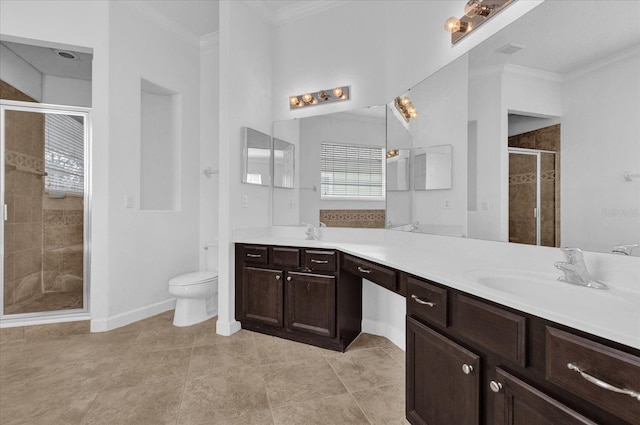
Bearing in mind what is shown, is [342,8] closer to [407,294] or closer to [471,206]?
[471,206]

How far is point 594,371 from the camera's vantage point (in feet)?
2.46

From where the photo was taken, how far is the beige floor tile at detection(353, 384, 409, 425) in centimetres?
162

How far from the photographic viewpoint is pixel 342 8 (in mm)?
2861

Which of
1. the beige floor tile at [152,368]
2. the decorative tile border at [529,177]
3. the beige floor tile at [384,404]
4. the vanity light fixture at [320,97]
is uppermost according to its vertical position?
the vanity light fixture at [320,97]

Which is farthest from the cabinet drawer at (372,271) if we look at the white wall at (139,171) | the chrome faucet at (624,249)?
the white wall at (139,171)

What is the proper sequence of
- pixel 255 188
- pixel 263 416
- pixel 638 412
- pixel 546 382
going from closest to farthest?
1. pixel 638 412
2. pixel 546 382
3. pixel 263 416
4. pixel 255 188

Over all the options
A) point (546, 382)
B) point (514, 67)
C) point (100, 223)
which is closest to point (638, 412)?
point (546, 382)

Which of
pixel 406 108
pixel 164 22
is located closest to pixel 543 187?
pixel 406 108

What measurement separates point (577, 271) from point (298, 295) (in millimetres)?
→ 1809

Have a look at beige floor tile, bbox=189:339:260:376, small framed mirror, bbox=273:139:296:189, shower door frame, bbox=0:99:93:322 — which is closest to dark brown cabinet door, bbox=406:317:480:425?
beige floor tile, bbox=189:339:260:376

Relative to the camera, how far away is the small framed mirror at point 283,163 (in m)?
3.04

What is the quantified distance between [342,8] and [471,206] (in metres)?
2.24

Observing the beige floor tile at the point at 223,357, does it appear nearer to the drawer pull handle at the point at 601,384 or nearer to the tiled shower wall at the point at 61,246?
the tiled shower wall at the point at 61,246

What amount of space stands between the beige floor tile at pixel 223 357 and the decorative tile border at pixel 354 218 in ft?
4.06
